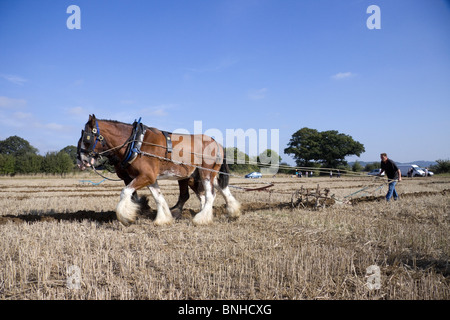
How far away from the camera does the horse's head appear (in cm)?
584

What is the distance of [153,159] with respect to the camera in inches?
246

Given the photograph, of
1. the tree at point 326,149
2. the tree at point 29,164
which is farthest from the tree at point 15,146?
the tree at point 326,149

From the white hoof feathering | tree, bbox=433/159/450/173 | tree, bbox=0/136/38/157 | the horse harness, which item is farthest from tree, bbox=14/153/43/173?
tree, bbox=433/159/450/173

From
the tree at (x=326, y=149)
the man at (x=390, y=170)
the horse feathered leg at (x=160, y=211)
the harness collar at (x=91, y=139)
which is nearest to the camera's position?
the harness collar at (x=91, y=139)

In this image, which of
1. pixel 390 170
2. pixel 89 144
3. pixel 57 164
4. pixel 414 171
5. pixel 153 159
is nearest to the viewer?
pixel 89 144

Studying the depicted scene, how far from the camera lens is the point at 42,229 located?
5.73 meters

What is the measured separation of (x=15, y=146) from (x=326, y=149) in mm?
76518

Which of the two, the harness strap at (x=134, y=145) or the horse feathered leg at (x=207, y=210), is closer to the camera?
the harness strap at (x=134, y=145)

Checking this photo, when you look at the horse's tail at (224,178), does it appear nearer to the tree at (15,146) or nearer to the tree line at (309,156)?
the tree line at (309,156)

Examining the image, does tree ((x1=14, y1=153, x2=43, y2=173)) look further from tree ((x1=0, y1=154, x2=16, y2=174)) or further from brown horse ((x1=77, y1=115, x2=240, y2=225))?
brown horse ((x1=77, y1=115, x2=240, y2=225))

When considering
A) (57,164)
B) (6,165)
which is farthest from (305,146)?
(6,165)

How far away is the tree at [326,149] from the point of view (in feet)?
187

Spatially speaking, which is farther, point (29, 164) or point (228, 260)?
point (29, 164)

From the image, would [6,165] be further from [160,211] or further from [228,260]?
[228,260]
